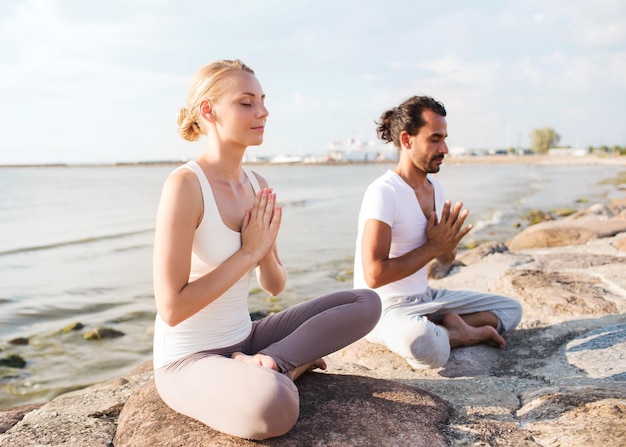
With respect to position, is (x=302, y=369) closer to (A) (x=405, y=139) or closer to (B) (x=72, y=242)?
(A) (x=405, y=139)

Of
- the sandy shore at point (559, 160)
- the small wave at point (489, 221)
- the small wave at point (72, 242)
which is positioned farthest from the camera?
the sandy shore at point (559, 160)

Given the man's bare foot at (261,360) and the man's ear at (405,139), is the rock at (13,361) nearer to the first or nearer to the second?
the man's bare foot at (261,360)

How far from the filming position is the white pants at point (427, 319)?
3.94m

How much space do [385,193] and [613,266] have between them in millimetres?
3662

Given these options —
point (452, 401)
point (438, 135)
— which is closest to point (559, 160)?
point (438, 135)

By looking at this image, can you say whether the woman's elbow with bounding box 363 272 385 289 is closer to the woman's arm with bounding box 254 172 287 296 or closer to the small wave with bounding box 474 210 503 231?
the woman's arm with bounding box 254 172 287 296

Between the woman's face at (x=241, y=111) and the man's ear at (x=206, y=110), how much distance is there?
0.02 metres

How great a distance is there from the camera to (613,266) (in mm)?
6402

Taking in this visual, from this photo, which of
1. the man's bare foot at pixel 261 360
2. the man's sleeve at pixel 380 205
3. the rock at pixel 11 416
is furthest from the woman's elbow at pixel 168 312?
the man's sleeve at pixel 380 205

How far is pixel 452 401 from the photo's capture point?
126 inches

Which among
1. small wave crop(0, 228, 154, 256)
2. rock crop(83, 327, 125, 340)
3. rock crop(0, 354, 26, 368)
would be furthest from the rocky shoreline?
small wave crop(0, 228, 154, 256)

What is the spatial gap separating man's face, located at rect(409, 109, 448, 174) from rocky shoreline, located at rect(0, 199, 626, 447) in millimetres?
1418

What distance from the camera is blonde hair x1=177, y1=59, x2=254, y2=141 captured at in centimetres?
281

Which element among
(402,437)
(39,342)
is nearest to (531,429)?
(402,437)
